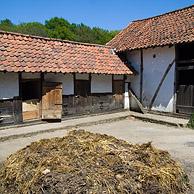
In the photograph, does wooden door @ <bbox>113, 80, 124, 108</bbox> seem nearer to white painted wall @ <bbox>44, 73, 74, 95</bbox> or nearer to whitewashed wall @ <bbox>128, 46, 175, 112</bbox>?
whitewashed wall @ <bbox>128, 46, 175, 112</bbox>

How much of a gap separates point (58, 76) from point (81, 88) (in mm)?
1417

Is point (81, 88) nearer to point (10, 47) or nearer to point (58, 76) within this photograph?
point (58, 76)

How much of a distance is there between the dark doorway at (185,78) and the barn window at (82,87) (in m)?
4.19

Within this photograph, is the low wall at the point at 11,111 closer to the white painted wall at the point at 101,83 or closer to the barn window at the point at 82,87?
the barn window at the point at 82,87

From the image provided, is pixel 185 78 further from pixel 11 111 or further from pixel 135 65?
pixel 11 111

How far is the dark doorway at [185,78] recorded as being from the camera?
1373cm

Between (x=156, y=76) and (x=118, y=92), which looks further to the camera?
(x=118, y=92)

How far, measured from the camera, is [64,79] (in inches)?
528

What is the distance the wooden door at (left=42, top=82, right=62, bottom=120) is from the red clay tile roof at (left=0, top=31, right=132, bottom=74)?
2.35 feet

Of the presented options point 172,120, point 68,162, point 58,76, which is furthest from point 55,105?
point 68,162

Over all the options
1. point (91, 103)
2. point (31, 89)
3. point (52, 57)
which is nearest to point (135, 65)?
point (91, 103)

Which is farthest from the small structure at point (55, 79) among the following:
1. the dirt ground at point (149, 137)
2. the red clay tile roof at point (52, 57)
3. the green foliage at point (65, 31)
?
the green foliage at point (65, 31)

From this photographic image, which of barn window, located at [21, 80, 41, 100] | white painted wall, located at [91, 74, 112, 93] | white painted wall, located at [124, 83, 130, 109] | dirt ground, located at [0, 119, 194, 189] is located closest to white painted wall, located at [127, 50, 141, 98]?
white painted wall, located at [124, 83, 130, 109]

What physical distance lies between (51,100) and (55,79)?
102 centimetres
